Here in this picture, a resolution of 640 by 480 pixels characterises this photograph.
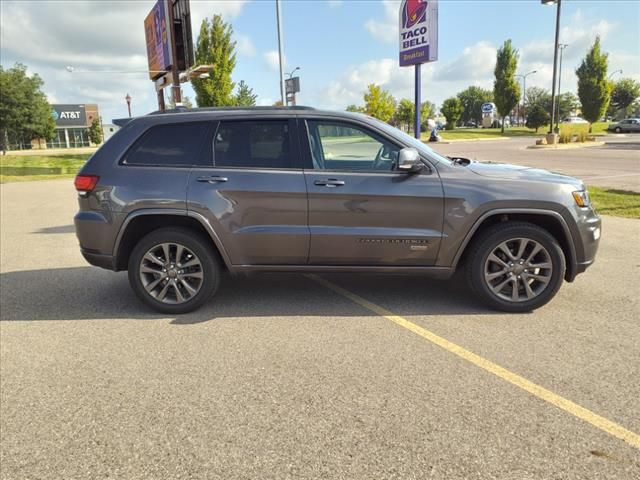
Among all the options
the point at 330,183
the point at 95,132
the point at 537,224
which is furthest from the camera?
the point at 95,132

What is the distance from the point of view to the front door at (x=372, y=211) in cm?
426

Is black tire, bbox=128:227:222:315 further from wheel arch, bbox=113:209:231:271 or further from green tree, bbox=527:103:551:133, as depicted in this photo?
green tree, bbox=527:103:551:133

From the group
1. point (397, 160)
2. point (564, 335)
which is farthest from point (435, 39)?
point (564, 335)

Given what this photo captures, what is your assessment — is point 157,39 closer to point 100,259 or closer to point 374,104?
point 100,259

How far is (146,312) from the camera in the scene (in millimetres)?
4695

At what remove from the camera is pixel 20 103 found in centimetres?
4453

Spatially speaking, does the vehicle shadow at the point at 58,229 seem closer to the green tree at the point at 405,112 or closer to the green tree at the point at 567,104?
the green tree at the point at 405,112

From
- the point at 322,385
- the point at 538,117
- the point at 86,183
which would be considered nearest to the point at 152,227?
the point at 86,183

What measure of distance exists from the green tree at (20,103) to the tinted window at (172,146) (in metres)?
48.0

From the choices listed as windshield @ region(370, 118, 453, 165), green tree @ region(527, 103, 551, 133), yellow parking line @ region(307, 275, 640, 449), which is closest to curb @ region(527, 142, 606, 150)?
green tree @ region(527, 103, 551, 133)

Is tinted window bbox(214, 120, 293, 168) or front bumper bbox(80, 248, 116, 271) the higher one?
tinted window bbox(214, 120, 293, 168)

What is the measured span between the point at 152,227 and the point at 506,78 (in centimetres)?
5669

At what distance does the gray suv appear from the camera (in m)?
4.27

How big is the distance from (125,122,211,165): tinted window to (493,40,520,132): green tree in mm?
56268
